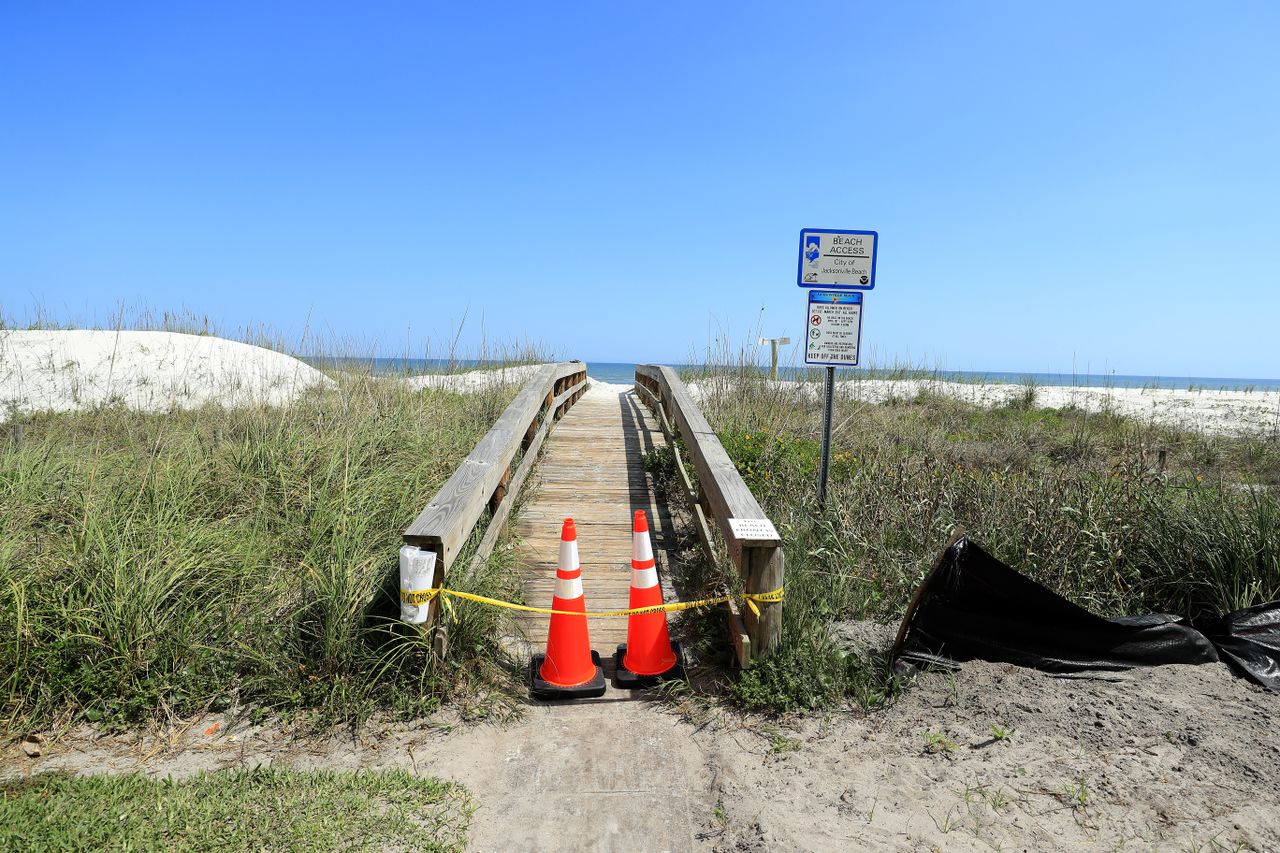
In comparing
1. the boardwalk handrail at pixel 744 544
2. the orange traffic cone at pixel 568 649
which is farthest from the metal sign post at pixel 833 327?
the orange traffic cone at pixel 568 649

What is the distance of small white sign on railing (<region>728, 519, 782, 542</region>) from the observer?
10.8ft

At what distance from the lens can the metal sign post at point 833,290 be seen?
5.69 metres

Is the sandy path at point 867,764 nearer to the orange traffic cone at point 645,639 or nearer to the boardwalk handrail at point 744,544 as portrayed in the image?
the orange traffic cone at point 645,639

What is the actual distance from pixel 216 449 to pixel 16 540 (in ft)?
7.88

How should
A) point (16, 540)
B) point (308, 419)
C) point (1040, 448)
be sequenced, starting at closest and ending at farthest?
point (16, 540), point (308, 419), point (1040, 448)

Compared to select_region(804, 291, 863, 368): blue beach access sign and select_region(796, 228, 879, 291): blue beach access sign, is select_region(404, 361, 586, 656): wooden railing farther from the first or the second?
select_region(796, 228, 879, 291): blue beach access sign

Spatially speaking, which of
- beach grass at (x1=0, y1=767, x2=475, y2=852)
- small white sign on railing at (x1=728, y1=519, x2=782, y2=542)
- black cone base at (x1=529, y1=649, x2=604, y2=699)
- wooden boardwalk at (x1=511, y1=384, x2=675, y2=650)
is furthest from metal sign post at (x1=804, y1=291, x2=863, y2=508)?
beach grass at (x1=0, y1=767, x2=475, y2=852)

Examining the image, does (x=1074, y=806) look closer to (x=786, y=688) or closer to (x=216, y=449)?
(x=786, y=688)

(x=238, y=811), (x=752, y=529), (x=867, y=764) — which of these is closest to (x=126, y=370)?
(x=238, y=811)

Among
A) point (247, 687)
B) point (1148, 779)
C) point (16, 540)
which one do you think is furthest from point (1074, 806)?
point (16, 540)

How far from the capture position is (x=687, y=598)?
14.9 feet

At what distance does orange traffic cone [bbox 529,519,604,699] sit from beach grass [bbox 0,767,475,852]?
2.81 feet

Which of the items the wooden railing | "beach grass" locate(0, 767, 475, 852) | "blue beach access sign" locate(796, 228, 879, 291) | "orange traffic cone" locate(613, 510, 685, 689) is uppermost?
"blue beach access sign" locate(796, 228, 879, 291)

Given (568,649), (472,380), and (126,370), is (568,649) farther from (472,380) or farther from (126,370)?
(126,370)
